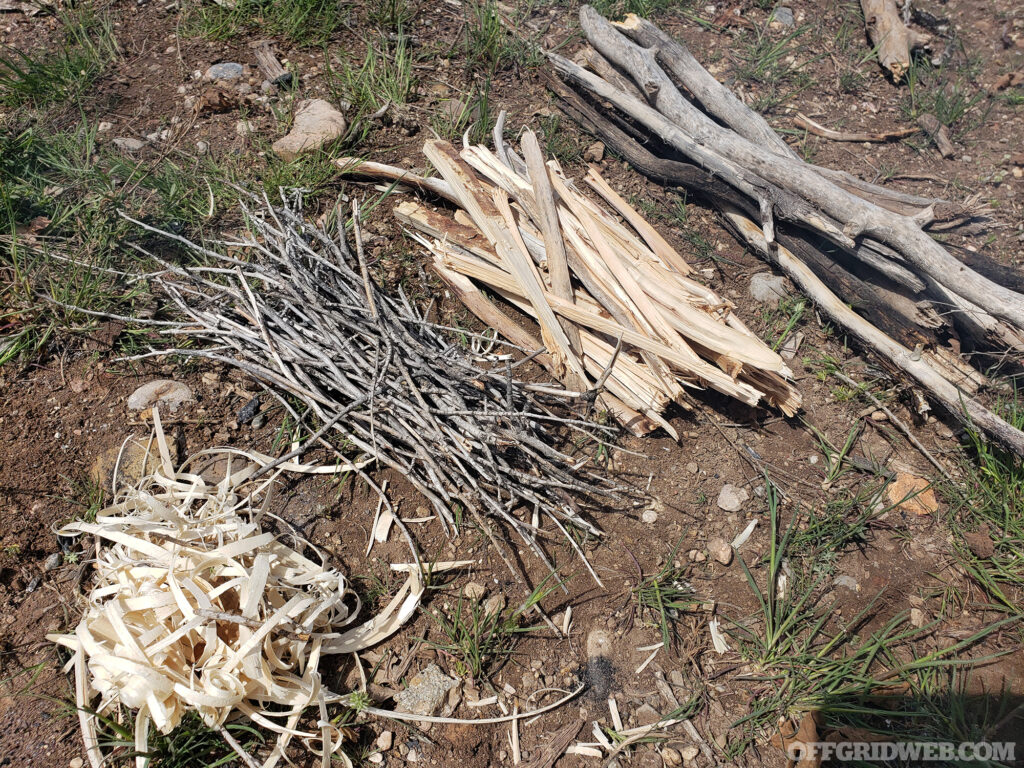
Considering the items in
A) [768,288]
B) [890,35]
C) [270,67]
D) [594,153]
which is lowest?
[768,288]

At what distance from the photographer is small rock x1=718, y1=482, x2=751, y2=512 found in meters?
2.74

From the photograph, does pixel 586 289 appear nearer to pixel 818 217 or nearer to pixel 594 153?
pixel 818 217

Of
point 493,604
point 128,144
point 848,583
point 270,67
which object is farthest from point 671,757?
point 270,67

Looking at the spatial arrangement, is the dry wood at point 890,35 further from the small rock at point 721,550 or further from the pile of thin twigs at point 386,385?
the small rock at point 721,550

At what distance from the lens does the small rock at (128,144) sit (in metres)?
3.64

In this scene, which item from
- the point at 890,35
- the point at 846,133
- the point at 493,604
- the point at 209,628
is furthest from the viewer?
the point at 890,35

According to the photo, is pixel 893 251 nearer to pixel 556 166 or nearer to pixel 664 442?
pixel 664 442

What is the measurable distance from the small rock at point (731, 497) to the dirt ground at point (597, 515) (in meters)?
0.03

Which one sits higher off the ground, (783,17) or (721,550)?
(783,17)

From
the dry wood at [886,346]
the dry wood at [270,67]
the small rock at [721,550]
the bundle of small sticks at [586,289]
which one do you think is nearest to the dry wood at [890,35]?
the dry wood at [886,346]

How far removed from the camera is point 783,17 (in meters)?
4.77

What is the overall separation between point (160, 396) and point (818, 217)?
10.0 feet

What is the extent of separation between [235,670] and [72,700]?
612mm

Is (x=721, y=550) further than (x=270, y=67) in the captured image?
No
